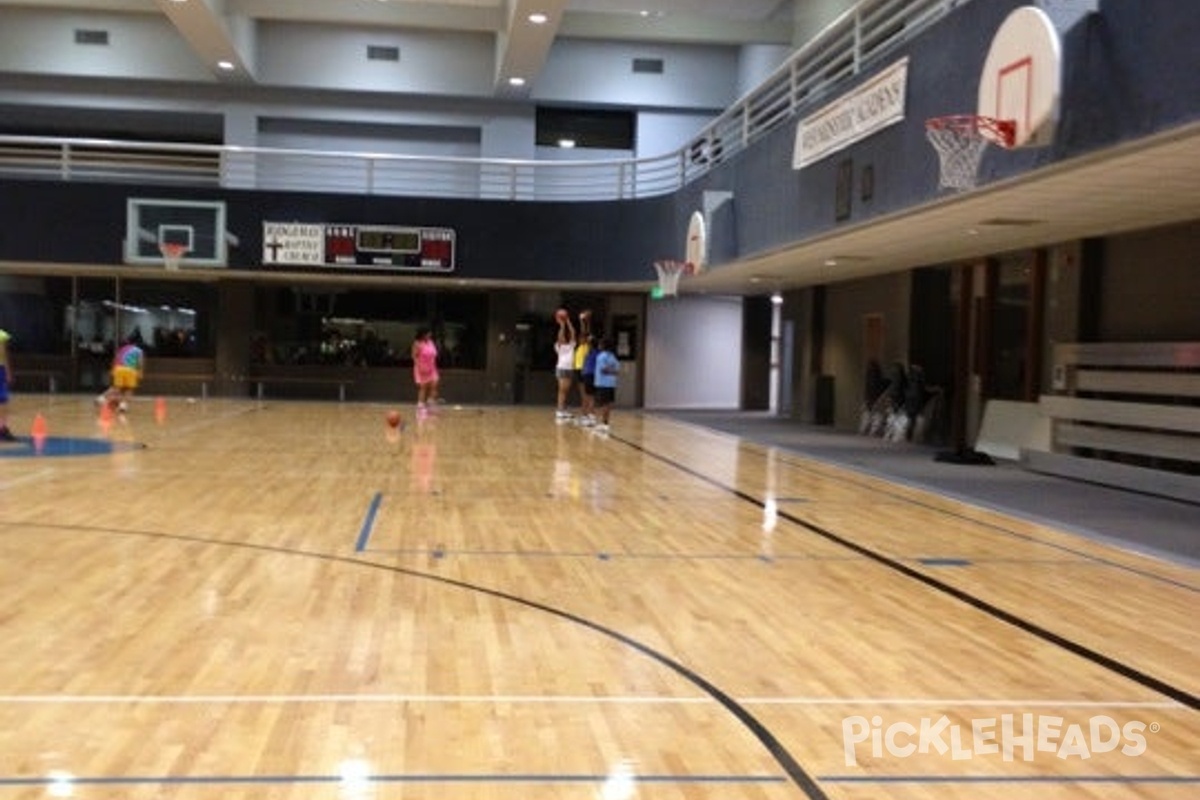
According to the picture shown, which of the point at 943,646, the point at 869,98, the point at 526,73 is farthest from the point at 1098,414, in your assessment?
the point at 526,73

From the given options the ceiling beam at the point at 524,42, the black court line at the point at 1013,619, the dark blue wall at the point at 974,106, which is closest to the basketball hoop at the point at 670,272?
the dark blue wall at the point at 974,106

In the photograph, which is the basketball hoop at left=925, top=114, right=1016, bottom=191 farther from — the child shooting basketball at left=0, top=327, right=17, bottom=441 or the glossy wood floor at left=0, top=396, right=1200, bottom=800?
the child shooting basketball at left=0, top=327, right=17, bottom=441

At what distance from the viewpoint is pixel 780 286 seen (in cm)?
2536

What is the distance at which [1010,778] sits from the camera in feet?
13.0

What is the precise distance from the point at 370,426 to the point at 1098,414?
11.6 metres

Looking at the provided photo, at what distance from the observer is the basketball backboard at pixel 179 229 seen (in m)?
25.6

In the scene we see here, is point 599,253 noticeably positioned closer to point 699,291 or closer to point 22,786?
point 699,291

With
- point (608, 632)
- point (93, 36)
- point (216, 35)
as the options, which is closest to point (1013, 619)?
point (608, 632)

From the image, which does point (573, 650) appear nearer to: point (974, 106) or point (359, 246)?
point (974, 106)

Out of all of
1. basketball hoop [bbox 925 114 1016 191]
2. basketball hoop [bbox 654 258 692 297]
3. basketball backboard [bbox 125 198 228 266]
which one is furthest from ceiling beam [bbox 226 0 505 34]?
basketball hoop [bbox 925 114 1016 191]

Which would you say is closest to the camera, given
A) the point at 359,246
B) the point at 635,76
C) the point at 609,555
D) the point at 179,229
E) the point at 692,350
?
the point at 609,555

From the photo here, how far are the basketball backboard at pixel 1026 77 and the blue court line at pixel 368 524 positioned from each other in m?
5.46

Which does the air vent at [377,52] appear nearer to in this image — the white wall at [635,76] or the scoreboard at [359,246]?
the white wall at [635,76]

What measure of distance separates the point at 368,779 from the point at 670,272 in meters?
19.1
